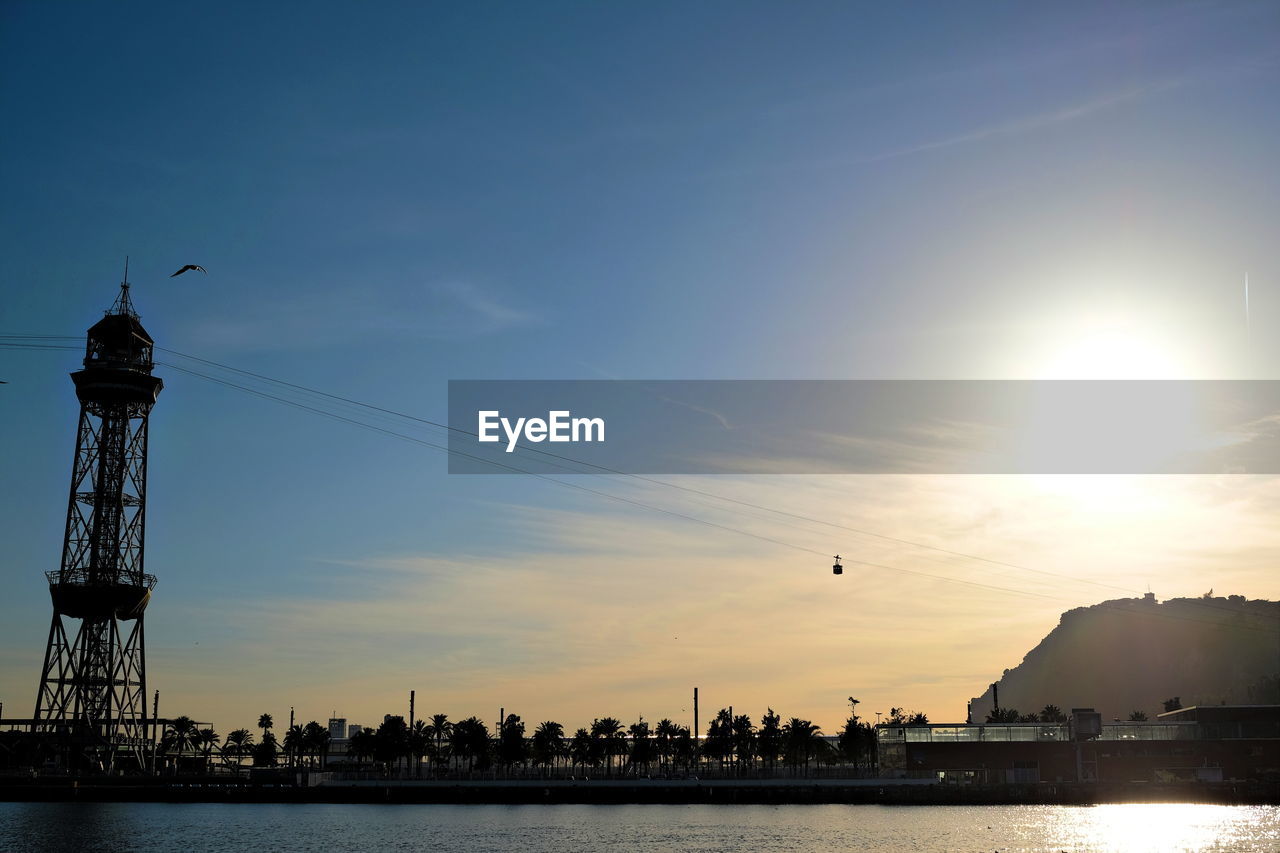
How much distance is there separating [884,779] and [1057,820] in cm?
3889

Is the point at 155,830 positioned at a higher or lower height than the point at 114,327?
lower

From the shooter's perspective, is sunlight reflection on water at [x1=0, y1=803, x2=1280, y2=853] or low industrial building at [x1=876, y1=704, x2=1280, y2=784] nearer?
sunlight reflection on water at [x1=0, y1=803, x2=1280, y2=853]

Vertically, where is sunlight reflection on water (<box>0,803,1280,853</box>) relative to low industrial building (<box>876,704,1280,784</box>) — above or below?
below

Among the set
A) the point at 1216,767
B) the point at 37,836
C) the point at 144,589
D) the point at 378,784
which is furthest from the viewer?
the point at 378,784

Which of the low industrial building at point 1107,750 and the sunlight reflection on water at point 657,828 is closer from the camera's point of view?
the sunlight reflection on water at point 657,828

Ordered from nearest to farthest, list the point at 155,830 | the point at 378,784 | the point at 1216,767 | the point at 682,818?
the point at 155,830
the point at 682,818
the point at 1216,767
the point at 378,784

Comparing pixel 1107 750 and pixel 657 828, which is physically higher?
pixel 1107 750

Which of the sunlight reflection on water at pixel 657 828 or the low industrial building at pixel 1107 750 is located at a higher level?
the low industrial building at pixel 1107 750

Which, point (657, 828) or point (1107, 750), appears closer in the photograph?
point (657, 828)

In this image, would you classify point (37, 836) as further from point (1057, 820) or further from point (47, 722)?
point (1057, 820)

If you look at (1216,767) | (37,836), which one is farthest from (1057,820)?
(37,836)

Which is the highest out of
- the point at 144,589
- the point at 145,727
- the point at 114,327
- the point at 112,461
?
the point at 114,327

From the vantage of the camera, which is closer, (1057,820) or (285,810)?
(1057,820)

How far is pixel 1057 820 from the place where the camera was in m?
132
